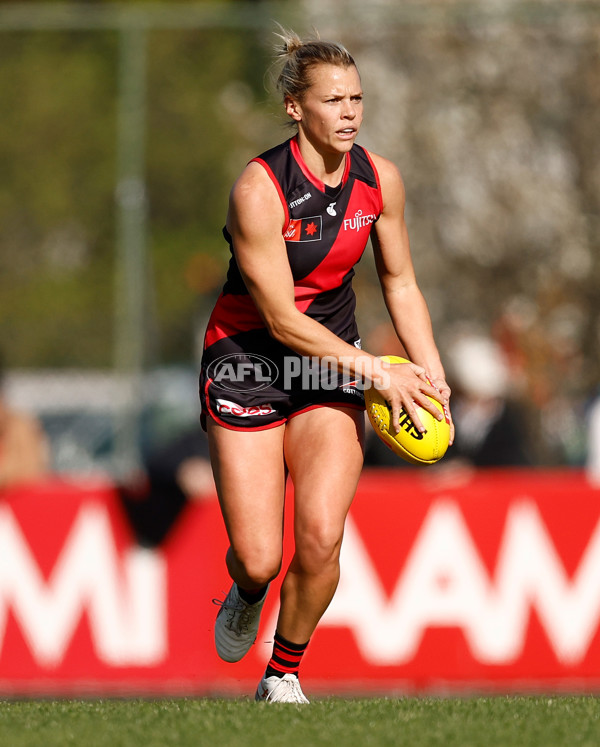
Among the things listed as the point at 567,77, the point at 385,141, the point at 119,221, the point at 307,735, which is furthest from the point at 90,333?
the point at 307,735

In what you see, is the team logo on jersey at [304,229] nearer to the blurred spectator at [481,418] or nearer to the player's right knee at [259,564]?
the player's right knee at [259,564]

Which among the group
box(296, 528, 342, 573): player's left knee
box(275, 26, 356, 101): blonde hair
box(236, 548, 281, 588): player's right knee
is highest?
box(275, 26, 356, 101): blonde hair

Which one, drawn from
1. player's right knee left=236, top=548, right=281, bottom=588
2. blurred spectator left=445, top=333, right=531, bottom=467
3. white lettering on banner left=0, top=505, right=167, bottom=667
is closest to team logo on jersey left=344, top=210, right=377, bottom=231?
player's right knee left=236, top=548, right=281, bottom=588

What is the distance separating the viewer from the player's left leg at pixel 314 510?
495cm

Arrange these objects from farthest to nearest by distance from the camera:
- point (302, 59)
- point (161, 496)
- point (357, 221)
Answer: point (161, 496), point (357, 221), point (302, 59)

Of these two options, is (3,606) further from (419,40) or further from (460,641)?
(419,40)

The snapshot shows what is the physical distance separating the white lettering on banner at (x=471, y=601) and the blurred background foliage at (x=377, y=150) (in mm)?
5229

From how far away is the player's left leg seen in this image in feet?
16.2

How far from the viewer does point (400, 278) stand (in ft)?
17.5

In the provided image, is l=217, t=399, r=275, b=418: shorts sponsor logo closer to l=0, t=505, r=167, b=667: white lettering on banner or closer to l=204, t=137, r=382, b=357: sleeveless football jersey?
l=204, t=137, r=382, b=357: sleeveless football jersey

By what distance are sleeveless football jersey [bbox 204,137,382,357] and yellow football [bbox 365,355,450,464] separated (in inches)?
17.6

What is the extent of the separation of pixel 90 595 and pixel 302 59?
13.5ft

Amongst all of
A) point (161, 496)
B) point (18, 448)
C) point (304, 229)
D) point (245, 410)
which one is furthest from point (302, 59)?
point (18, 448)

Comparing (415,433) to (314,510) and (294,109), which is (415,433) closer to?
(314,510)
